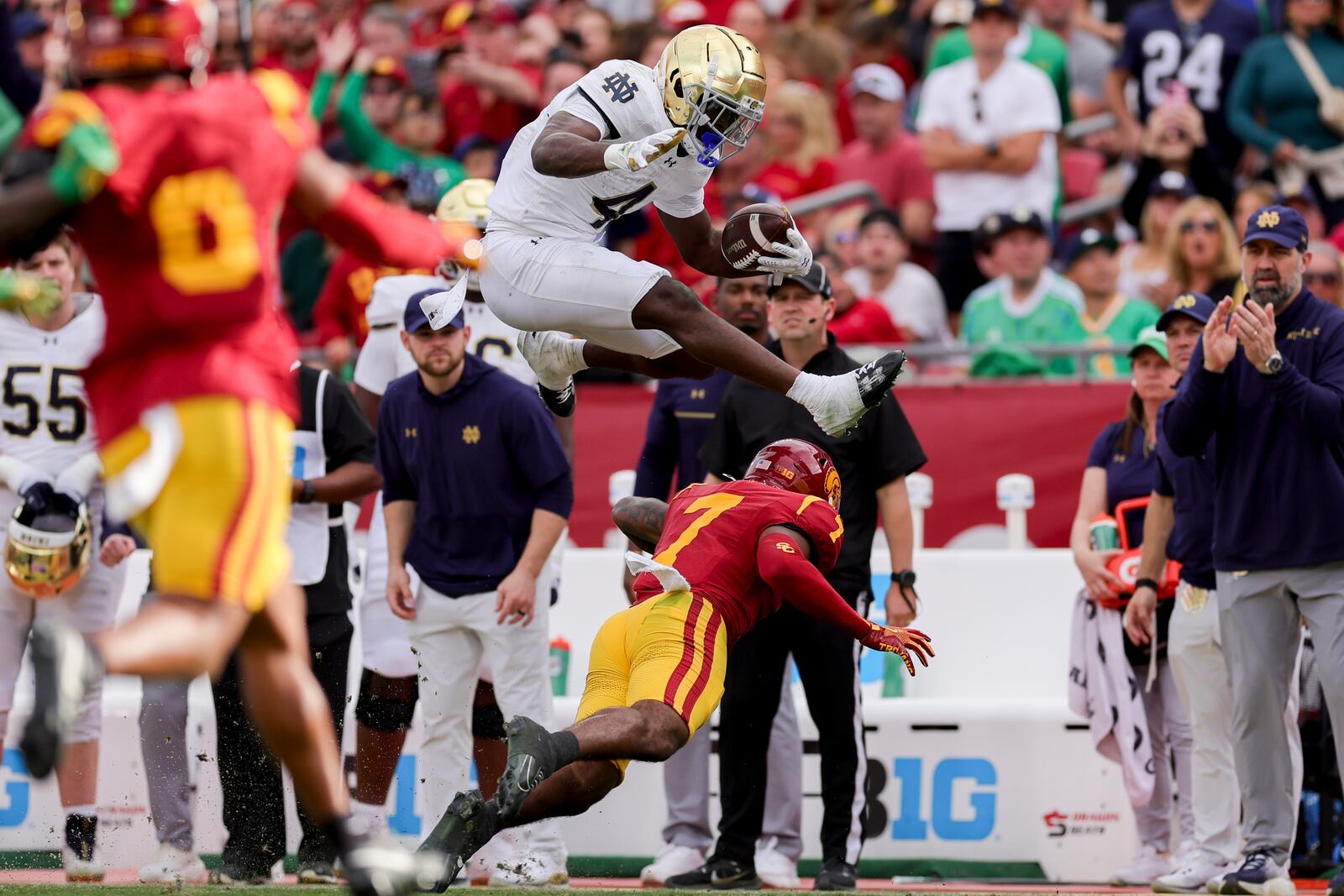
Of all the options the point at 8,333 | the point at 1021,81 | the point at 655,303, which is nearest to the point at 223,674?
the point at 8,333

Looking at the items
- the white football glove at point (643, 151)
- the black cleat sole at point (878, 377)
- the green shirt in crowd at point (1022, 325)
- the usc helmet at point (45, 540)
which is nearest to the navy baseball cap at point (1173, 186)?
the green shirt in crowd at point (1022, 325)

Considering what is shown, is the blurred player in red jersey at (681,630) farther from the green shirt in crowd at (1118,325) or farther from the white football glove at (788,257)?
the green shirt in crowd at (1118,325)

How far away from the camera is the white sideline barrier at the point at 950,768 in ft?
29.3

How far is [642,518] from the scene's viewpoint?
742cm

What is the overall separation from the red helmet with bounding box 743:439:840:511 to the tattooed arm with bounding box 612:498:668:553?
374 mm

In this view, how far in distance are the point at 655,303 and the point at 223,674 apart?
283 centimetres

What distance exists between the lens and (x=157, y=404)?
4879mm

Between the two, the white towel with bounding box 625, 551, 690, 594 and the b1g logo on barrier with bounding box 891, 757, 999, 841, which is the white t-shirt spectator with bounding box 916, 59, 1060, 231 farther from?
the white towel with bounding box 625, 551, 690, 594

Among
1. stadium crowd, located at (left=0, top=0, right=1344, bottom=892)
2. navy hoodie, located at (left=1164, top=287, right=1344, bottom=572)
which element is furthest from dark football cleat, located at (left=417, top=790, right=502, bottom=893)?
navy hoodie, located at (left=1164, top=287, right=1344, bottom=572)

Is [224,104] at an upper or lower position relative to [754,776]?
upper

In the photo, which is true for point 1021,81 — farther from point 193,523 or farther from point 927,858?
point 193,523

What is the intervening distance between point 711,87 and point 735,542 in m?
1.56

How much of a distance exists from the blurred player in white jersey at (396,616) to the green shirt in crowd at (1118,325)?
9.94 feet

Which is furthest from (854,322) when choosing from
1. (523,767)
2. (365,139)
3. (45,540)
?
(523,767)
